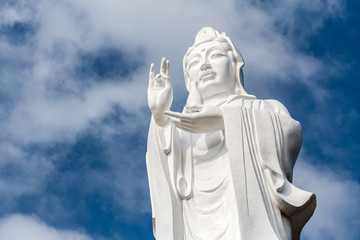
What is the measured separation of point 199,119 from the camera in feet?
28.7

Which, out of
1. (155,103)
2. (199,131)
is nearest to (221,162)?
(199,131)

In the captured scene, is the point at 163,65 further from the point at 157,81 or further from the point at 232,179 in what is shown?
the point at 232,179

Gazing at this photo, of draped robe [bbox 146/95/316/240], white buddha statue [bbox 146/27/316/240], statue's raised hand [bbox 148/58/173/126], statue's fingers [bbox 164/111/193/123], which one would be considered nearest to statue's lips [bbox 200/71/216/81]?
white buddha statue [bbox 146/27/316/240]

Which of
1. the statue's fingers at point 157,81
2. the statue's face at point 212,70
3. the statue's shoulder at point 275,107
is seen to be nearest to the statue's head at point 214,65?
the statue's face at point 212,70

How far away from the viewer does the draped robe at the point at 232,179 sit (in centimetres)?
830

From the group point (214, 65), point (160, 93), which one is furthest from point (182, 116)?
point (214, 65)

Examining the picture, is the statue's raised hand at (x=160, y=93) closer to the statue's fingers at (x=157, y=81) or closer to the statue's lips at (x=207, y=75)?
the statue's fingers at (x=157, y=81)

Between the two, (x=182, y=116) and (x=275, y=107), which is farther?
(x=275, y=107)

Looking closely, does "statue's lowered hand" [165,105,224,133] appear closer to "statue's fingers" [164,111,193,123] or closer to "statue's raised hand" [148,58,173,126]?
"statue's fingers" [164,111,193,123]

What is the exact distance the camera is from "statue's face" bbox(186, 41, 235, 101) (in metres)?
10.0

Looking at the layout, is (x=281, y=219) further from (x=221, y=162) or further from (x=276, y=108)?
(x=276, y=108)

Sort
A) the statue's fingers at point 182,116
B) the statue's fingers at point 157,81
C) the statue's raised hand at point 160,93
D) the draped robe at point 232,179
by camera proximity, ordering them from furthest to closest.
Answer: the statue's fingers at point 157,81, the statue's raised hand at point 160,93, the statue's fingers at point 182,116, the draped robe at point 232,179

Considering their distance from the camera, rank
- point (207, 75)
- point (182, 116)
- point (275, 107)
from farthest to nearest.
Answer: point (207, 75) < point (275, 107) < point (182, 116)

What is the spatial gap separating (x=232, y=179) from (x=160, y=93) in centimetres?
144
